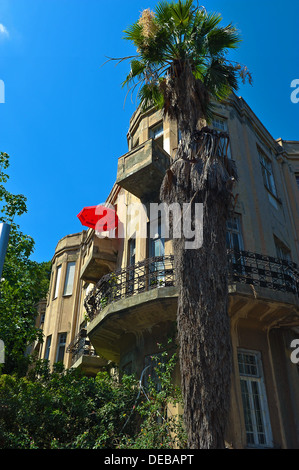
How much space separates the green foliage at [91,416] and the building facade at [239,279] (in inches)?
53.5

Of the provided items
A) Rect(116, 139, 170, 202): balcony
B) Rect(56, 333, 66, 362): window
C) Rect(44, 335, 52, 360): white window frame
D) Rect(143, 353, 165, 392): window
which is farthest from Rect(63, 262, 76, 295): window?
Rect(143, 353, 165, 392): window

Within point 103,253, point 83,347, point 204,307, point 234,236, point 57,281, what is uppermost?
point 57,281

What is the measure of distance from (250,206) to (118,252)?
5.38 metres

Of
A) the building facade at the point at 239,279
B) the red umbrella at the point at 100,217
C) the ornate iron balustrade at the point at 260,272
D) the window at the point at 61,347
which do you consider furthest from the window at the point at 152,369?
the window at the point at 61,347

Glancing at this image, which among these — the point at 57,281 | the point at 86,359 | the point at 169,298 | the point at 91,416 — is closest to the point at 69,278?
the point at 57,281

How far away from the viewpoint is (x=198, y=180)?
8.96 meters

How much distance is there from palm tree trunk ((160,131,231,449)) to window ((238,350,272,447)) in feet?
12.9

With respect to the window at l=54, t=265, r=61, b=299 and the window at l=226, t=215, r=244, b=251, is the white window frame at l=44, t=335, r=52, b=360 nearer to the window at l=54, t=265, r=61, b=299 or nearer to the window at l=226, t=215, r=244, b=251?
the window at l=54, t=265, r=61, b=299

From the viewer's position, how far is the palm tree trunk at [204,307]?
276 inches

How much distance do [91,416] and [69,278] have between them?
13995 millimetres

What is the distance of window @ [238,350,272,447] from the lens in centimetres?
1044

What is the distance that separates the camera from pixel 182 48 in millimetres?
11547

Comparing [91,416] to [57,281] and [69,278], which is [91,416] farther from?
[57,281]

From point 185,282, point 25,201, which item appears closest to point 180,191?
point 185,282
